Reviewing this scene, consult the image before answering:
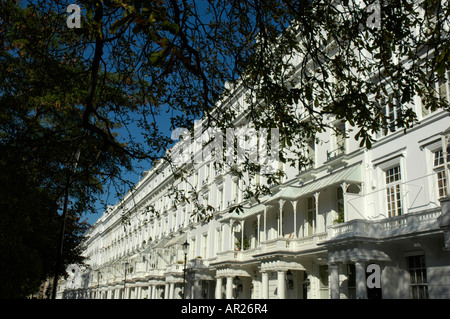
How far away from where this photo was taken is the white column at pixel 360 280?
17.9 m

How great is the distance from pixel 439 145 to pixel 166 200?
136 ft

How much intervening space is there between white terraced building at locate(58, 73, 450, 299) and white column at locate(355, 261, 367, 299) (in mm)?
41

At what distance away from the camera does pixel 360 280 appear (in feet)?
59.3

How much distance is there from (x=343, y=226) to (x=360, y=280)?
2.43 m

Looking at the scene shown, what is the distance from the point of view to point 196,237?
4122 cm

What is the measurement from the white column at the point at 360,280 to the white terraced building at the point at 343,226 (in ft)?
0.14

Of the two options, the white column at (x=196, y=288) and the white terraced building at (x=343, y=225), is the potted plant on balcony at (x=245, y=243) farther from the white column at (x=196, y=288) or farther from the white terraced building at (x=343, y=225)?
the white column at (x=196, y=288)

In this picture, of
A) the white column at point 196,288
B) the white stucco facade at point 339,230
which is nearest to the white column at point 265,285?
the white stucco facade at point 339,230

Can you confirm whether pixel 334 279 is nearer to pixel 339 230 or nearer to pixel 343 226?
pixel 339 230

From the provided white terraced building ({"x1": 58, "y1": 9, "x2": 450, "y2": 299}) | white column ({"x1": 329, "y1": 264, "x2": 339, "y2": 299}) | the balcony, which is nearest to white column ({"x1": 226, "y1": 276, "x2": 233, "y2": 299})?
white terraced building ({"x1": 58, "y1": 9, "x2": 450, "y2": 299})

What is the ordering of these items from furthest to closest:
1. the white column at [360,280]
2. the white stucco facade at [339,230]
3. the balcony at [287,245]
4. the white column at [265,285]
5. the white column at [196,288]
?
the white column at [196,288] → the white column at [265,285] → the balcony at [287,245] → the white column at [360,280] → the white stucco facade at [339,230]

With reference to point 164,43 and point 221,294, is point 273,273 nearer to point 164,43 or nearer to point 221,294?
point 221,294

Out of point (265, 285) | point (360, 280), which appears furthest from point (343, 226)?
point (265, 285)

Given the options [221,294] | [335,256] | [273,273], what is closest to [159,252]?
[221,294]
